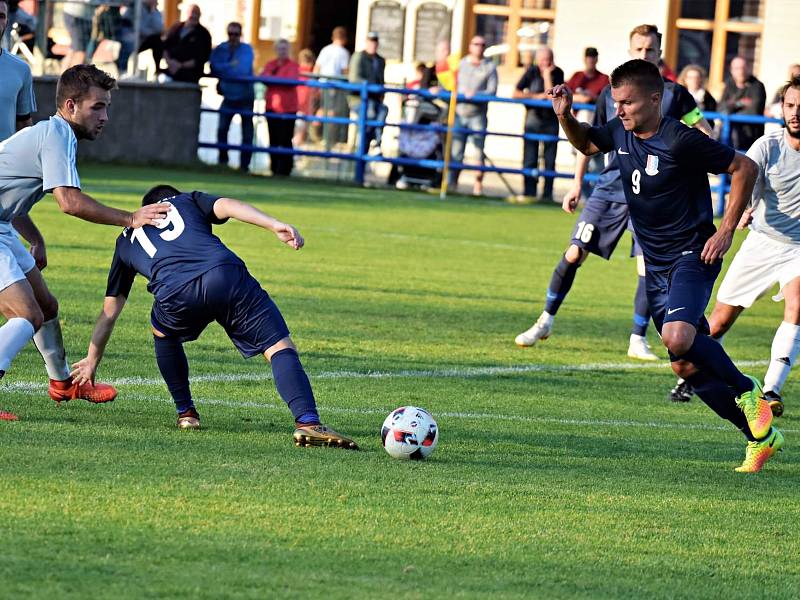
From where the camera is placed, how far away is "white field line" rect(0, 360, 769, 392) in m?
8.19

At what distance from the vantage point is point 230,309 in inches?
264

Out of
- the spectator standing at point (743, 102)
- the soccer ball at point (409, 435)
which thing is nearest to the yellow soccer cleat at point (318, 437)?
the soccer ball at point (409, 435)

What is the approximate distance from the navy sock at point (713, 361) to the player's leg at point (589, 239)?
3608mm

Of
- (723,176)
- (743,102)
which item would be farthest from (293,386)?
(743,102)

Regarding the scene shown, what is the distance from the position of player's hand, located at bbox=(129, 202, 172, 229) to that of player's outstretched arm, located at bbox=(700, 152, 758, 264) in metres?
2.48

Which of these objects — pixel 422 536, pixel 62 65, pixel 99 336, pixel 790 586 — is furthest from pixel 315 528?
pixel 62 65

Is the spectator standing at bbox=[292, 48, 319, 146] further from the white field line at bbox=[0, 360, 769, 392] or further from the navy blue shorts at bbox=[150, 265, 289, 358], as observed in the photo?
the navy blue shorts at bbox=[150, 265, 289, 358]

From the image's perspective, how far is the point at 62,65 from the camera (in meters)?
23.2

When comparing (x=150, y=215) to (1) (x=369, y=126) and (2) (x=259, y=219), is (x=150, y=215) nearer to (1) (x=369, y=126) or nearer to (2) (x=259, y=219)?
(2) (x=259, y=219)

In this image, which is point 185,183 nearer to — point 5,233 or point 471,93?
point 471,93

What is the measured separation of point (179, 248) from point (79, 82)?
2.77 ft

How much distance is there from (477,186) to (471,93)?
146 cm

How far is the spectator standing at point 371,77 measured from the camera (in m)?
24.8

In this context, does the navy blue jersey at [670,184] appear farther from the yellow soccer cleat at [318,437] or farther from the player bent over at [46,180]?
the player bent over at [46,180]
